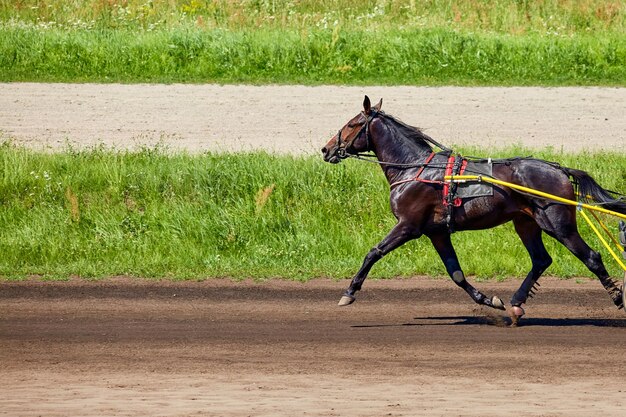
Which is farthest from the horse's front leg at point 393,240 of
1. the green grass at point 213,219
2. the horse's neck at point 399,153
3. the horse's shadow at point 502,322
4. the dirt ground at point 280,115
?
the dirt ground at point 280,115

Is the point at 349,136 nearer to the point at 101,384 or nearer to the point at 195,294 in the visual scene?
the point at 195,294

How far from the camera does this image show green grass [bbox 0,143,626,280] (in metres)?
12.3

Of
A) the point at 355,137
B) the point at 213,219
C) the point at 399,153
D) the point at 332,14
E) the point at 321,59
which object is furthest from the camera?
the point at 332,14

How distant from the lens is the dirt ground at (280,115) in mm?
16016

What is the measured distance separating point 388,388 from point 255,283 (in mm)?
3422

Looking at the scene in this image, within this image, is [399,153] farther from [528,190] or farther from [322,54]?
[322,54]

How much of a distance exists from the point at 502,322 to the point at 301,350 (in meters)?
1.90

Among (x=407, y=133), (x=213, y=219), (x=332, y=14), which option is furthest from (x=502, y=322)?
(x=332, y=14)

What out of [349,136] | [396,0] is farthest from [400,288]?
[396,0]

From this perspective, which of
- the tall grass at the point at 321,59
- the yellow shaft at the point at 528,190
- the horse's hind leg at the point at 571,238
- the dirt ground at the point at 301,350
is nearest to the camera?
the dirt ground at the point at 301,350

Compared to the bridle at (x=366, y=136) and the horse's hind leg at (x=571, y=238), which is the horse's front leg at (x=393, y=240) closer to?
the bridle at (x=366, y=136)

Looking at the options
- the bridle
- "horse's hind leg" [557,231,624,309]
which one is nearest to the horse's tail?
"horse's hind leg" [557,231,624,309]

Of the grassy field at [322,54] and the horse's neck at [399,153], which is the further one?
the grassy field at [322,54]

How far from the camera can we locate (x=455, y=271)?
10227 mm
